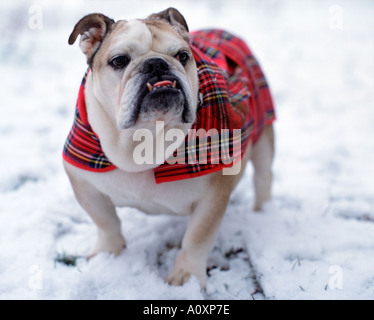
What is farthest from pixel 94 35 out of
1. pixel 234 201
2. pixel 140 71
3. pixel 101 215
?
pixel 234 201

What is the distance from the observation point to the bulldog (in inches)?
64.4

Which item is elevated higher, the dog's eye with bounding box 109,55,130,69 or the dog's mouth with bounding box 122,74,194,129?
the dog's eye with bounding box 109,55,130,69

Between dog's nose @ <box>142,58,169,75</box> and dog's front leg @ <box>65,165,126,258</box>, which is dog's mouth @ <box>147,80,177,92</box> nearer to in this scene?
dog's nose @ <box>142,58,169,75</box>

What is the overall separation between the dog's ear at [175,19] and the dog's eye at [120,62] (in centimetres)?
37

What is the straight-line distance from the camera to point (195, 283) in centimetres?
200

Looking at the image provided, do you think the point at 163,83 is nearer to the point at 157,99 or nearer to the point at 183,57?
the point at 157,99

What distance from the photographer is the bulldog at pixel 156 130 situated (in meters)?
1.63

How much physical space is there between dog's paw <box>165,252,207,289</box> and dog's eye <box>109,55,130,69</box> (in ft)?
3.40

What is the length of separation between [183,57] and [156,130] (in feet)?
1.17

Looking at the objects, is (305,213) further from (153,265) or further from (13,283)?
(13,283)

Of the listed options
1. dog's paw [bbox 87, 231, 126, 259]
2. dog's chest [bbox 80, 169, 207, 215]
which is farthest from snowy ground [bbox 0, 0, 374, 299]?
dog's chest [bbox 80, 169, 207, 215]

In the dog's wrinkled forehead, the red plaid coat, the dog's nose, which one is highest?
the dog's wrinkled forehead

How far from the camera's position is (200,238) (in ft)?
6.68
